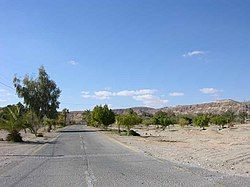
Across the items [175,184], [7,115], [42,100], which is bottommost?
[175,184]

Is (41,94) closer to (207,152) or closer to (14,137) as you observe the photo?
(14,137)

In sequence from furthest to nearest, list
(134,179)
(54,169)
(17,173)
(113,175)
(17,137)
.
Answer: (17,137) < (54,169) < (17,173) < (113,175) < (134,179)

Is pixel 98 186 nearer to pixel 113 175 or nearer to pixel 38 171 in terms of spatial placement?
pixel 113 175

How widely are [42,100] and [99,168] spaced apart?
79643 mm

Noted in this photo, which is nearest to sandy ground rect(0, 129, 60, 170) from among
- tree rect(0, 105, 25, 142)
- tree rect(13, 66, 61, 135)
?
tree rect(0, 105, 25, 142)

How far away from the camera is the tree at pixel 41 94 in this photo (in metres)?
93.4

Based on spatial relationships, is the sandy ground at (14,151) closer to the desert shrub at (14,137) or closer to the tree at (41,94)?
the desert shrub at (14,137)

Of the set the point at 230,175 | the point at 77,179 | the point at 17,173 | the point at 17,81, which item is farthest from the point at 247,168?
the point at 17,81

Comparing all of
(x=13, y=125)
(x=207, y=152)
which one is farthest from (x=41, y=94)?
(x=207, y=152)

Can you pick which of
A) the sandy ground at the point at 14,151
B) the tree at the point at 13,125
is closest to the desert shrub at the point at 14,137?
the tree at the point at 13,125

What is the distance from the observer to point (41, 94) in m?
96.3

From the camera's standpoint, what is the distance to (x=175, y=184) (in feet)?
45.0

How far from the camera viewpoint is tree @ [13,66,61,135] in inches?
3679

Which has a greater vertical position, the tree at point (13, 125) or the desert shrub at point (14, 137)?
the tree at point (13, 125)
